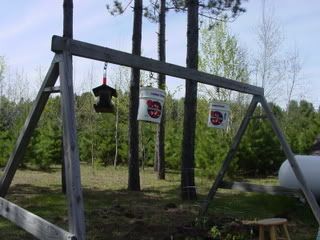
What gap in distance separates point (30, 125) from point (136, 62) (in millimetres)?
1302

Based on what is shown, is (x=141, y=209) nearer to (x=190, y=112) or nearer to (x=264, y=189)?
(x=190, y=112)

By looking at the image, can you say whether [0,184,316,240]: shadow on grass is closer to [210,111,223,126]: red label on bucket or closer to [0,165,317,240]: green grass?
[0,165,317,240]: green grass

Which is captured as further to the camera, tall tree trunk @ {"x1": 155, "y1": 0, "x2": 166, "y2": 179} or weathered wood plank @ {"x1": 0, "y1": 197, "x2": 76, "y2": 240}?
tall tree trunk @ {"x1": 155, "y1": 0, "x2": 166, "y2": 179}

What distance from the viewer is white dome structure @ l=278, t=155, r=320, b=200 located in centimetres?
790

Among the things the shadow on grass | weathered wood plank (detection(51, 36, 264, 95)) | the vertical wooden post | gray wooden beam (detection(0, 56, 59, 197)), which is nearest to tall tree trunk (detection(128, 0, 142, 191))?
the shadow on grass

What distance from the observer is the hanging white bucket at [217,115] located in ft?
23.1

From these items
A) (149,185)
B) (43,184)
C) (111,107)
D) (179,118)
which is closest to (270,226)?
(111,107)

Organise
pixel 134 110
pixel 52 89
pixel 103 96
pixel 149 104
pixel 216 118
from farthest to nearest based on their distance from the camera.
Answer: pixel 134 110 → pixel 216 118 → pixel 149 104 → pixel 103 96 → pixel 52 89

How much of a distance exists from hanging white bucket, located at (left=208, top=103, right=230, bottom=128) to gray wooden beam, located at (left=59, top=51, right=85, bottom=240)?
3.52 meters

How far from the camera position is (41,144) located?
16141mm

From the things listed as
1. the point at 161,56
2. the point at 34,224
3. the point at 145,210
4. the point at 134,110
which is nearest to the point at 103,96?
the point at 34,224

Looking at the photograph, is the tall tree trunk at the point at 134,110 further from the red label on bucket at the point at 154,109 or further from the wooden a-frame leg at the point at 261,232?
the wooden a-frame leg at the point at 261,232

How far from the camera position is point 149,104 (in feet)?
19.7

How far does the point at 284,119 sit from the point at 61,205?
1998cm
